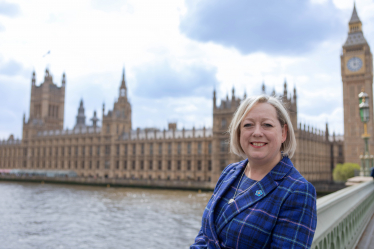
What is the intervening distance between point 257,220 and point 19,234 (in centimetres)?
1916

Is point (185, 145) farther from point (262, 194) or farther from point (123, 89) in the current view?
point (262, 194)

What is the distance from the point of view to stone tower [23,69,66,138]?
95844 millimetres

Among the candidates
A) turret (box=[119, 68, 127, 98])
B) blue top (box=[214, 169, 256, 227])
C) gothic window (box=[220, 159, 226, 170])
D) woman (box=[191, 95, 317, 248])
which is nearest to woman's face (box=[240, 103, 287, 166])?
woman (box=[191, 95, 317, 248])

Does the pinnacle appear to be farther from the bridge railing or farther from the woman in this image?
the woman

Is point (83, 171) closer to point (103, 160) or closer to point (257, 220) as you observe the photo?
point (103, 160)

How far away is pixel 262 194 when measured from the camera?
1.82 m

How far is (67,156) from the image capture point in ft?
237

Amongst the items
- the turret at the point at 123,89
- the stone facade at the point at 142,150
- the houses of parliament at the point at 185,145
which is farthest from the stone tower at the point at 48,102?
the turret at the point at 123,89

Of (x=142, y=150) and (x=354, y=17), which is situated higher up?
(x=354, y=17)

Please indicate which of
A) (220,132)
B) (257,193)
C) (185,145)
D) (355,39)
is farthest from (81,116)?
(257,193)

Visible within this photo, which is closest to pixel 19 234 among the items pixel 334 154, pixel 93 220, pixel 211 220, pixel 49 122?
pixel 93 220

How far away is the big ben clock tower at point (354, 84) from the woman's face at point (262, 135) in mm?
58823

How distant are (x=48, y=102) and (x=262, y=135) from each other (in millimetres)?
103996

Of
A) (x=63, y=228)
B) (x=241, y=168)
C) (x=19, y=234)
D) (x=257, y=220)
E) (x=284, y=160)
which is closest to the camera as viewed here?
(x=257, y=220)
